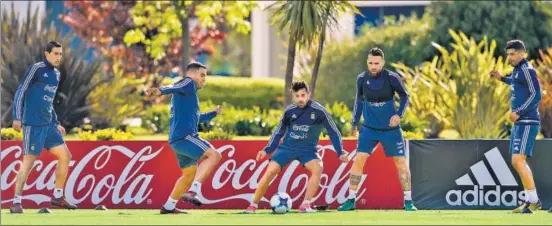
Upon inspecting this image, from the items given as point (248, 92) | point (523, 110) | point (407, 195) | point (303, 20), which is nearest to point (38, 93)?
point (407, 195)

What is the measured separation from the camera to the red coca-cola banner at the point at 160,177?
20.8 meters

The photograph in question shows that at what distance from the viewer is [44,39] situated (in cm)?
3055

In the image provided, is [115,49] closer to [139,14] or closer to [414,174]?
[139,14]

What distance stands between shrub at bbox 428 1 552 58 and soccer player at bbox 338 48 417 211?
69.4 ft

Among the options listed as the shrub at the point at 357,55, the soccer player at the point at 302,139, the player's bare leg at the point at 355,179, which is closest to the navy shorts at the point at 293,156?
the soccer player at the point at 302,139

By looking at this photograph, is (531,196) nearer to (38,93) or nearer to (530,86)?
(530,86)

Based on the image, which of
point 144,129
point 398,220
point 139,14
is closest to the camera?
point 398,220

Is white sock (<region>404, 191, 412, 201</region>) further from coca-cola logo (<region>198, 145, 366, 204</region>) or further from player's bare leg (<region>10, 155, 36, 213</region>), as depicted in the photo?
player's bare leg (<region>10, 155, 36, 213</region>)

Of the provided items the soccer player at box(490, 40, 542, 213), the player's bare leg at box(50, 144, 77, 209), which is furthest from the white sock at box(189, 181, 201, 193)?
the soccer player at box(490, 40, 542, 213)

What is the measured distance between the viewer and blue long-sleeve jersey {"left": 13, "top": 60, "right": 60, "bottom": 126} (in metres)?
18.2

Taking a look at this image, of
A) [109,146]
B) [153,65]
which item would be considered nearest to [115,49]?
[153,65]

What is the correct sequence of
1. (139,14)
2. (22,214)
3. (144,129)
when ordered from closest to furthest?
(22,214)
(144,129)
(139,14)

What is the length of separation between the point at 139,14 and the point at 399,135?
20.6 metres

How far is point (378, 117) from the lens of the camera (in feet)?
62.1
